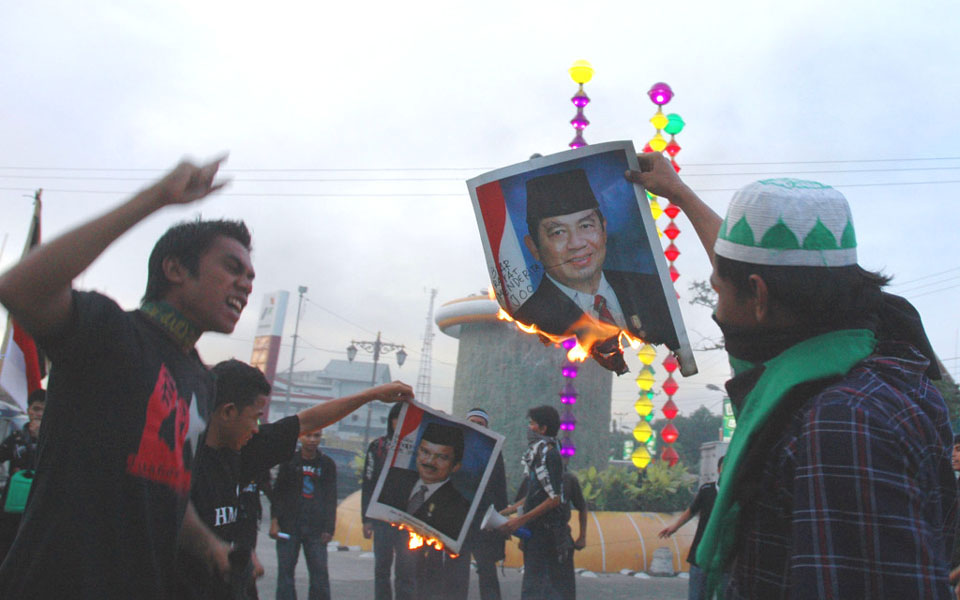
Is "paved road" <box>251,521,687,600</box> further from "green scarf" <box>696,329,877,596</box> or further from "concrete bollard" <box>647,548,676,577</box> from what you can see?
"green scarf" <box>696,329,877,596</box>

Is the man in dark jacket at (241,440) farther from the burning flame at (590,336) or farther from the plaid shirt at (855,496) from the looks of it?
the plaid shirt at (855,496)

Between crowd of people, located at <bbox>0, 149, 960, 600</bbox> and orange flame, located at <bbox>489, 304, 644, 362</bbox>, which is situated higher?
orange flame, located at <bbox>489, 304, 644, 362</bbox>

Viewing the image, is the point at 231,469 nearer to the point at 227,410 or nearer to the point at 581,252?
the point at 227,410

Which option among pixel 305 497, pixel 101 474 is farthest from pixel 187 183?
pixel 305 497

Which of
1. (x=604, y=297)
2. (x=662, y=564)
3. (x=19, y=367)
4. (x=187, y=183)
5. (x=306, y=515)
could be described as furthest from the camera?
(x=662, y=564)

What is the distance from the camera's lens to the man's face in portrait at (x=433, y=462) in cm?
405

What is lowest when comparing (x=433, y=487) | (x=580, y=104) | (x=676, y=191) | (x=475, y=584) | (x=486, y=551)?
(x=475, y=584)

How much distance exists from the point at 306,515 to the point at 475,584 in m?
3.01

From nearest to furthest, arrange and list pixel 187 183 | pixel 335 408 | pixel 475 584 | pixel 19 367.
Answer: pixel 187 183
pixel 335 408
pixel 19 367
pixel 475 584

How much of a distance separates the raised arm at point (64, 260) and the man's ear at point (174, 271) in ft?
1.58

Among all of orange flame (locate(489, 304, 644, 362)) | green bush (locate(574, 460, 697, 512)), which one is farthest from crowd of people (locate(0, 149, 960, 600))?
green bush (locate(574, 460, 697, 512))

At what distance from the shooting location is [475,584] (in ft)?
29.4

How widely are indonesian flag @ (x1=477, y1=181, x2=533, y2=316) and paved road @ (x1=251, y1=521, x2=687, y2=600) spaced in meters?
6.17

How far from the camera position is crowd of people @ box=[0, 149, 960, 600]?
43.7 inches
